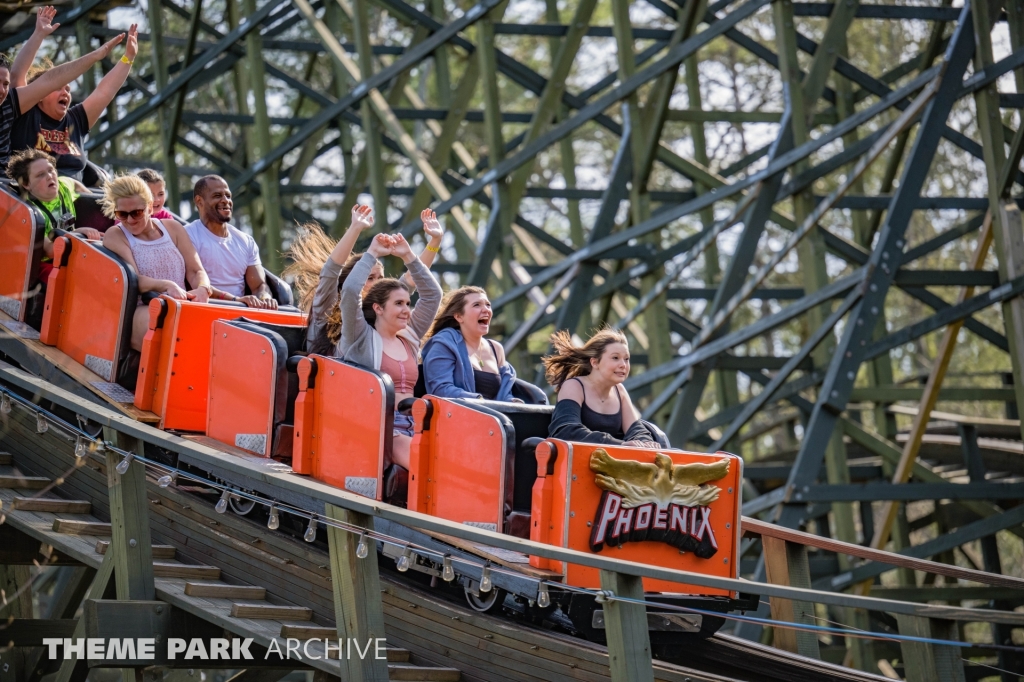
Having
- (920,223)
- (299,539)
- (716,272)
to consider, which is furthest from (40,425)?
(920,223)

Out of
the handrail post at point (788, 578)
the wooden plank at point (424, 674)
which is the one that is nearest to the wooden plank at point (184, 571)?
the wooden plank at point (424, 674)

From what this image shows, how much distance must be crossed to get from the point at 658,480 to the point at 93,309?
10.8 ft

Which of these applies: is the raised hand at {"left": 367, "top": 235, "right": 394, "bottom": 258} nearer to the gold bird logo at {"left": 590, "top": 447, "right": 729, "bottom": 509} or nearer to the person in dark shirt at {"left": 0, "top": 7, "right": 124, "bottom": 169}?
the gold bird logo at {"left": 590, "top": 447, "right": 729, "bottom": 509}

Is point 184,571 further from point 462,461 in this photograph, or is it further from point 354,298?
point 354,298

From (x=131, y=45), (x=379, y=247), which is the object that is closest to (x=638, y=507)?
(x=379, y=247)

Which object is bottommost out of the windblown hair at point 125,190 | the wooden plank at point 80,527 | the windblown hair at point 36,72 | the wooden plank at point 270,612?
the wooden plank at point 270,612

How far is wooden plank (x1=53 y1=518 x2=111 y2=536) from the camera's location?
19.6 feet

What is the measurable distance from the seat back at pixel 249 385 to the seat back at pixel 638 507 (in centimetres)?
163

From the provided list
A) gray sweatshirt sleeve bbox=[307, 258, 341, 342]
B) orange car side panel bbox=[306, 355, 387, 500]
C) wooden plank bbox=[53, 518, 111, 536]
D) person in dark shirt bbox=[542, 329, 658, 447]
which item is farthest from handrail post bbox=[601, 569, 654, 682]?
wooden plank bbox=[53, 518, 111, 536]

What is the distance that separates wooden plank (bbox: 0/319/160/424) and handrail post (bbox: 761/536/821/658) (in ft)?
9.72

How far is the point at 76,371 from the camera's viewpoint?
699cm

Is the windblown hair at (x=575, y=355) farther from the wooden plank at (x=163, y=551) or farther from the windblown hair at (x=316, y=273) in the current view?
the wooden plank at (x=163, y=551)

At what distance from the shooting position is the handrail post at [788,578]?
5938 millimetres

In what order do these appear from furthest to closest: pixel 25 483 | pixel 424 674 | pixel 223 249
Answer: pixel 223 249
pixel 25 483
pixel 424 674
